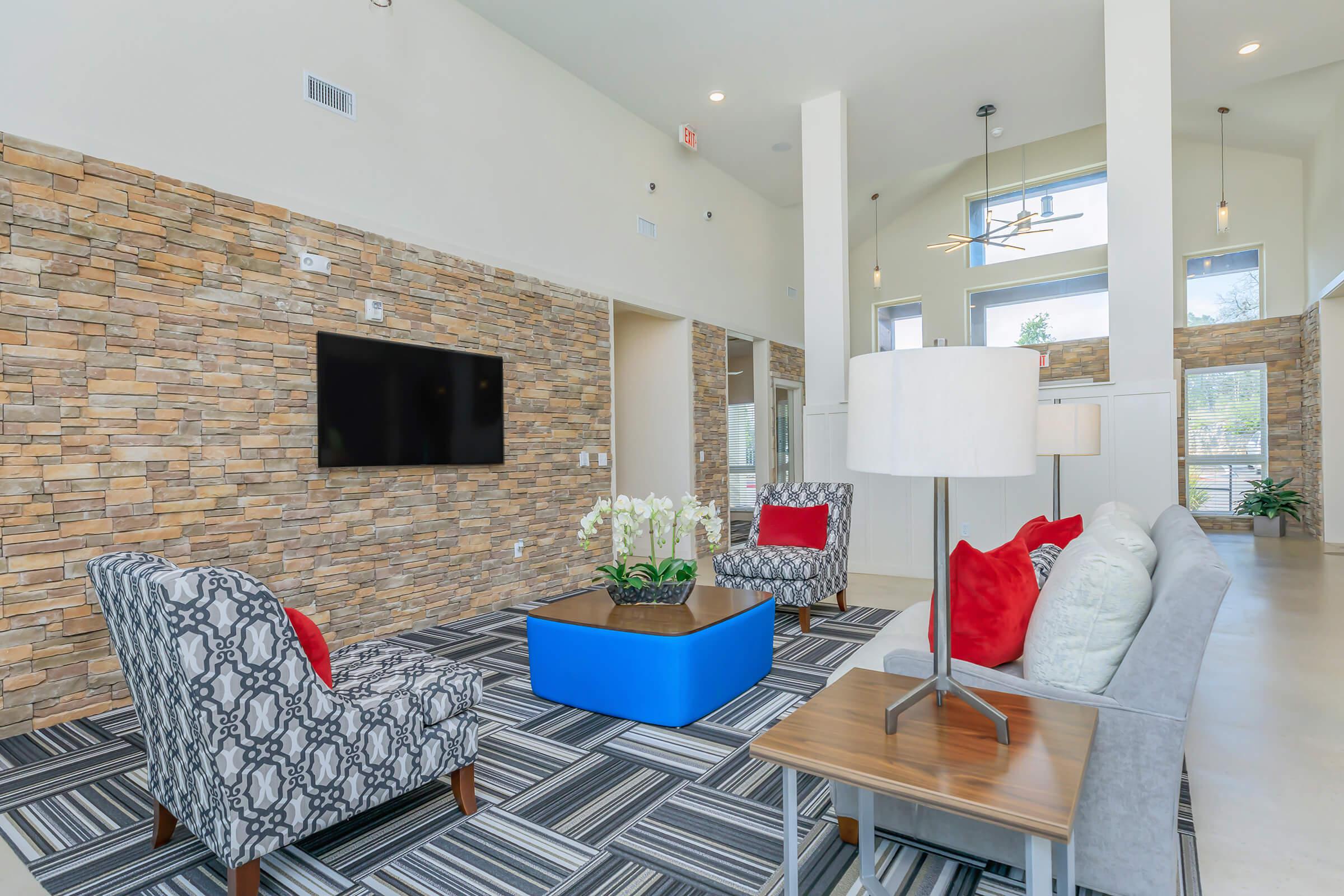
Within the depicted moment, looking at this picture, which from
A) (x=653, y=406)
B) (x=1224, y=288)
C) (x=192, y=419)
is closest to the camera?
(x=192, y=419)

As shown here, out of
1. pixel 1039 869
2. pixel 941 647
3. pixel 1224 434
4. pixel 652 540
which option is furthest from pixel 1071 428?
pixel 1224 434

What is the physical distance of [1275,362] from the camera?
802 centimetres

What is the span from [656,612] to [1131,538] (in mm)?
1864

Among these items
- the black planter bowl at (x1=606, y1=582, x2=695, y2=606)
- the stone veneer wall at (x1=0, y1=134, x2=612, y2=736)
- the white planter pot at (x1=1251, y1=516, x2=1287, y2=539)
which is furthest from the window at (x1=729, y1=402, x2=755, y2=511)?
the white planter pot at (x1=1251, y1=516, x2=1287, y2=539)

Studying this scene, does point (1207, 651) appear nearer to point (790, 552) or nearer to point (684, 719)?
point (790, 552)

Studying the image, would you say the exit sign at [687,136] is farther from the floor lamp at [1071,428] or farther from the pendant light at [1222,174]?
the pendant light at [1222,174]

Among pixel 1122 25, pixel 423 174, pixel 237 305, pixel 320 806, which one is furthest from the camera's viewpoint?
pixel 1122 25

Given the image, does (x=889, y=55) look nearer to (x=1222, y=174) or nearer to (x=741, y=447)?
(x=741, y=447)

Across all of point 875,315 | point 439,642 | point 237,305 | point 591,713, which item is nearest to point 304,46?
point 237,305

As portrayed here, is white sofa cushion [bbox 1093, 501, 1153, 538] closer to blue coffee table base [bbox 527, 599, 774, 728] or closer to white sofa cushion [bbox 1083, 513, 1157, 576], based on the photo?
white sofa cushion [bbox 1083, 513, 1157, 576]

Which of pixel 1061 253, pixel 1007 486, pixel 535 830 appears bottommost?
pixel 535 830

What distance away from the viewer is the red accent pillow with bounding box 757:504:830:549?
15.1ft

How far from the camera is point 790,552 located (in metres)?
4.44

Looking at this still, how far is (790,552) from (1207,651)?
92.1 inches
